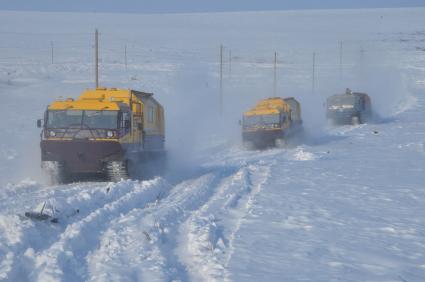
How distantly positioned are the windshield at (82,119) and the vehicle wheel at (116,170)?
1.12 metres

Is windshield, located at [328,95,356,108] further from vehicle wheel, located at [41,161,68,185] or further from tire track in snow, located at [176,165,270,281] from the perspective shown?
vehicle wheel, located at [41,161,68,185]

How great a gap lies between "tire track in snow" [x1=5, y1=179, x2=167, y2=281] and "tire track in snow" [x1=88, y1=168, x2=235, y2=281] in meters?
0.20

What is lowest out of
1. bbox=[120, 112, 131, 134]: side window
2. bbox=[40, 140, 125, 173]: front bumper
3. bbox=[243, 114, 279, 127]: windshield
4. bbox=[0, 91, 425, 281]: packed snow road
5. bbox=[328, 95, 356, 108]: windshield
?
bbox=[0, 91, 425, 281]: packed snow road

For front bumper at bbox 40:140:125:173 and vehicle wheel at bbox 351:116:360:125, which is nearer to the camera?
front bumper at bbox 40:140:125:173

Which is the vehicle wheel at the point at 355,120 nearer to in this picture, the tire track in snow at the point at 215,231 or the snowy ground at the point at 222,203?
the snowy ground at the point at 222,203

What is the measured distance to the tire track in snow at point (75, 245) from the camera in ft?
24.5

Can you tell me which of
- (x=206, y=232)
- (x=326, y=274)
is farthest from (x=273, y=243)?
(x=326, y=274)

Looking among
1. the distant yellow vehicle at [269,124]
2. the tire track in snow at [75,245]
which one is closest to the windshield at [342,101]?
the distant yellow vehicle at [269,124]

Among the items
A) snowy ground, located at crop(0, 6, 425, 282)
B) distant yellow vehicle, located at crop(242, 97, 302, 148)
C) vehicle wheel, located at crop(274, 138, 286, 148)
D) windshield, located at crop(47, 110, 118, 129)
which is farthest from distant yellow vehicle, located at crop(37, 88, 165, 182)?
vehicle wheel, located at crop(274, 138, 286, 148)

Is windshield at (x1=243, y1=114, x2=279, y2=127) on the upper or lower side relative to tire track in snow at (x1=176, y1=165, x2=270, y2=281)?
upper

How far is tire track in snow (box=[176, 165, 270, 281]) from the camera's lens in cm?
802

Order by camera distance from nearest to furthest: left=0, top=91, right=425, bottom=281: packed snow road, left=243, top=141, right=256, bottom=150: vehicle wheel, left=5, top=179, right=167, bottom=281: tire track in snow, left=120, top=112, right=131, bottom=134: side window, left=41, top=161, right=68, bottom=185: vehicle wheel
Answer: left=5, top=179, right=167, bottom=281: tire track in snow → left=0, top=91, right=425, bottom=281: packed snow road → left=41, top=161, right=68, bottom=185: vehicle wheel → left=120, top=112, right=131, bottom=134: side window → left=243, top=141, right=256, bottom=150: vehicle wheel

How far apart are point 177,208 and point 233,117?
108 ft

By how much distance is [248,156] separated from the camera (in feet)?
86.5
